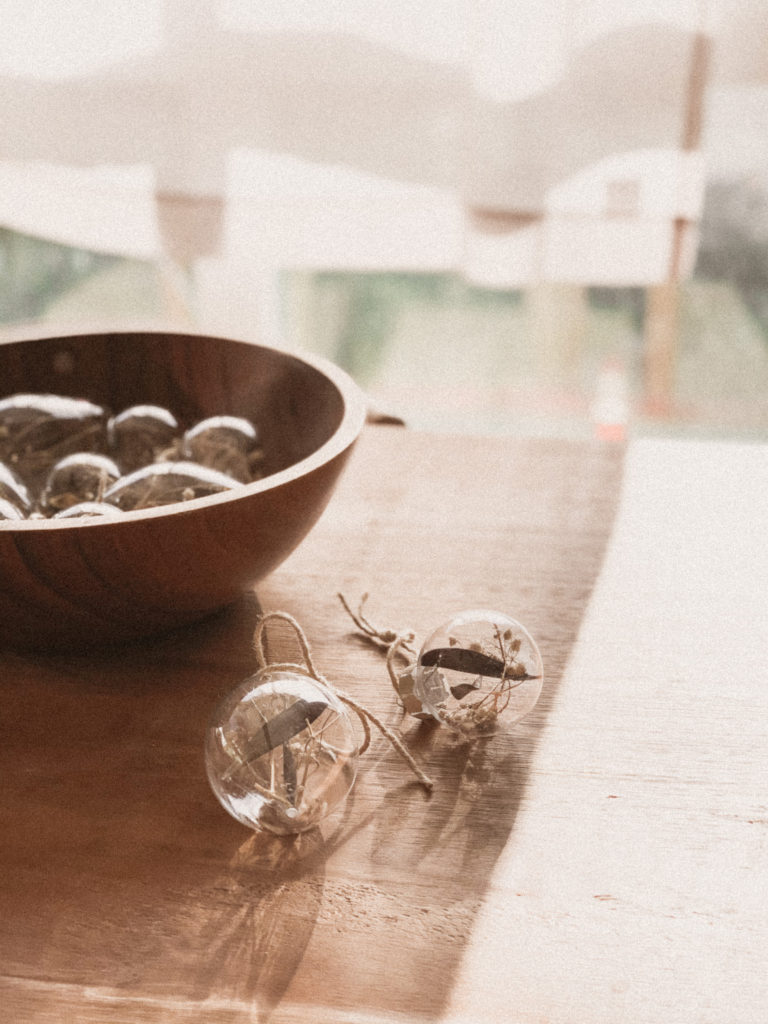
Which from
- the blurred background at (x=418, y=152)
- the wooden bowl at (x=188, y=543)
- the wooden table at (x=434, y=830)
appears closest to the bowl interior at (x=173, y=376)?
the wooden bowl at (x=188, y=543)

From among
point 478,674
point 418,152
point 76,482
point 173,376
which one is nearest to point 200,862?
point 478,674

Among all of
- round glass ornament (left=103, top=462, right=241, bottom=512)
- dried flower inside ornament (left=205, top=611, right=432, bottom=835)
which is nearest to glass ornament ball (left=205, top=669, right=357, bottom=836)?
dried flower inside ornament (left=205, top=611, right=432, bottom=835)

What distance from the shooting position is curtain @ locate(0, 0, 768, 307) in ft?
5.39

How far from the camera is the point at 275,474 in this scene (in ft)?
1.89

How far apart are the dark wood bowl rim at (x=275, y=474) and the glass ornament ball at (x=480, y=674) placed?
116 mm

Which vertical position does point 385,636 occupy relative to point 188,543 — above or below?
below

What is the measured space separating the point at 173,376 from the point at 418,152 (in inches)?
45.4

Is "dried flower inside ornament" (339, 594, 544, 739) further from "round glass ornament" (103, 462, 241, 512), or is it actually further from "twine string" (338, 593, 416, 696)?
"round glass ornament" (103, 462, 241, 512)

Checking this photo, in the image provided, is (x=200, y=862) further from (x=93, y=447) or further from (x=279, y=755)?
(x=93, y=447)

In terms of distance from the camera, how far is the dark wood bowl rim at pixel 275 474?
463 millimetres

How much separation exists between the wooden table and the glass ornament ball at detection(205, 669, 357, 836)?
21 millimetres

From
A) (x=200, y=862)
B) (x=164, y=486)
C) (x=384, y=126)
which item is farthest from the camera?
(x=384, y=126)

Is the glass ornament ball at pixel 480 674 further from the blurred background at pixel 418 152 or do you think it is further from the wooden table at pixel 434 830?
the blurred background at pixel 418 152

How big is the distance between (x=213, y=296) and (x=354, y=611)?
160 centimetres
